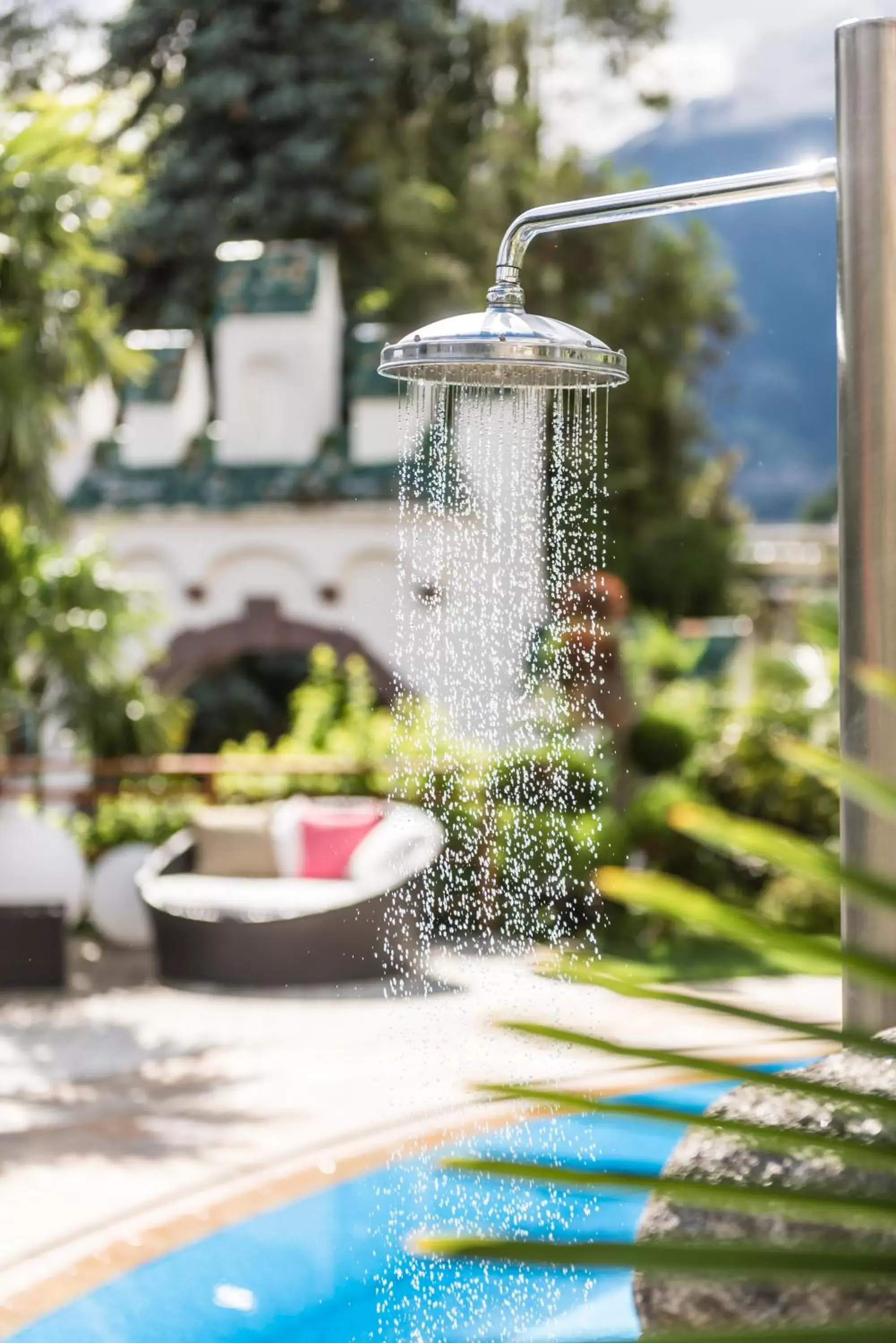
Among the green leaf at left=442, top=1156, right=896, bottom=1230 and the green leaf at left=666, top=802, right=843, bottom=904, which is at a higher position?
the green leaf at left=666, top=802, right=843, bottom=904

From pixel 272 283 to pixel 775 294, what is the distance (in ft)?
237

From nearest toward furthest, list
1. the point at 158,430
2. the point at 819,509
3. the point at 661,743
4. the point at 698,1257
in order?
the point at 698,1257 < the point at 661,743 < the point at 158,430 < the point at 819,509

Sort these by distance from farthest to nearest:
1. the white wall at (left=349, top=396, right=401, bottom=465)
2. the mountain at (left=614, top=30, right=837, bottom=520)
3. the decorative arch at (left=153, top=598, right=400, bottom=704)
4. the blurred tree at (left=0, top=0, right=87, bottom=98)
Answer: the mountain at (left=614, top=30, right=837, bottom=520), the blurred tree at (left=0, top=0, right=87, bottom=98), the white wall at (left=349, top=396, right=401, bottom=465), the decorative arch at (left=153, top=598, right=400, bottom=704)

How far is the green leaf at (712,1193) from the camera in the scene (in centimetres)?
102

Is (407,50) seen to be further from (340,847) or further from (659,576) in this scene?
(340,847)

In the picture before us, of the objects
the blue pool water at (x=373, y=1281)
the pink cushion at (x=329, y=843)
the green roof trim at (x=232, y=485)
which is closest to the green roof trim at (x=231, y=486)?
the green roof trim at (x=232, y=485)

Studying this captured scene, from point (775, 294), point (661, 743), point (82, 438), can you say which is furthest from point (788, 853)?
point (775, 294)

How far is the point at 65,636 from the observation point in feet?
→ 30.8

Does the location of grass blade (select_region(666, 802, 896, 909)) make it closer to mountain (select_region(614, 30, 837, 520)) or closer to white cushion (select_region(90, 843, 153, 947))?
white cushion (select_region(90, 843, 153, 947))

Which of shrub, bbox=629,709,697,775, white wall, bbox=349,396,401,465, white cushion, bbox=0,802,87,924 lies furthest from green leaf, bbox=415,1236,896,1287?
white wall, bbox=349,396,401,465

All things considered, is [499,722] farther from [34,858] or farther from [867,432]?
[867,432]

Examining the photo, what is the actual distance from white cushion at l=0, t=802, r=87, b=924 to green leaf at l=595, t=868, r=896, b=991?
8.28m

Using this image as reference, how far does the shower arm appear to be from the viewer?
108 inches

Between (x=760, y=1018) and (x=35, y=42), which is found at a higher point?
(x=35, y=42)
